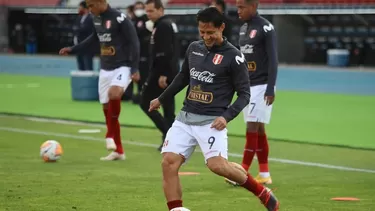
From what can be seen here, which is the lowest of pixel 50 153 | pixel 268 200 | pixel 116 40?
pixel 50 153

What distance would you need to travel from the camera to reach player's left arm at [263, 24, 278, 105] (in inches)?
428

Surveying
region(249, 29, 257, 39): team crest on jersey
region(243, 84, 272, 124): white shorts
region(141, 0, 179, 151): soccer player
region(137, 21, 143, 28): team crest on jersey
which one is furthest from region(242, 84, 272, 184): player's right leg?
region(137, 21, 143, 28): team crest on jersey

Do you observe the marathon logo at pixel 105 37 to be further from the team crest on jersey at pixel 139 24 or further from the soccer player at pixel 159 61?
the team crest on jersey at pixel 139 24

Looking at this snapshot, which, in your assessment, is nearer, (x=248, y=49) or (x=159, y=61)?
(x=248, y=49)

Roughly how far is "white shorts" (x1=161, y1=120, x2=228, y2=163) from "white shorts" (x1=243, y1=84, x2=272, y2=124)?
261cm

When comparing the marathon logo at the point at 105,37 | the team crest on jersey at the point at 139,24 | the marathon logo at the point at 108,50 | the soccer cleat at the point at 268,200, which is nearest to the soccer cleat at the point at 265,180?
the soccer cleat at the point at 268,200

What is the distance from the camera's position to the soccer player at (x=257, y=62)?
1101 centimetres

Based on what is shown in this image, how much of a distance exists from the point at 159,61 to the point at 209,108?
18.5 ft

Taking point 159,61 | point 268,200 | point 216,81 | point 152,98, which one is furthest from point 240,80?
point 159,61

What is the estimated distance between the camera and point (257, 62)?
11.1 meters

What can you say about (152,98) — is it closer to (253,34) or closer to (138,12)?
(253,34)

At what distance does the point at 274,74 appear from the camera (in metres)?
10.9

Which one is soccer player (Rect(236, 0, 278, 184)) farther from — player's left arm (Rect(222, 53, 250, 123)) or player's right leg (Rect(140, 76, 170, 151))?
player's right leg (Rect(140, 76, 170, 151))

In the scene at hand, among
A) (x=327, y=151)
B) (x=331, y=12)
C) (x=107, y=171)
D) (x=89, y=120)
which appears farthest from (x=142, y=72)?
(x=331, y=12)
